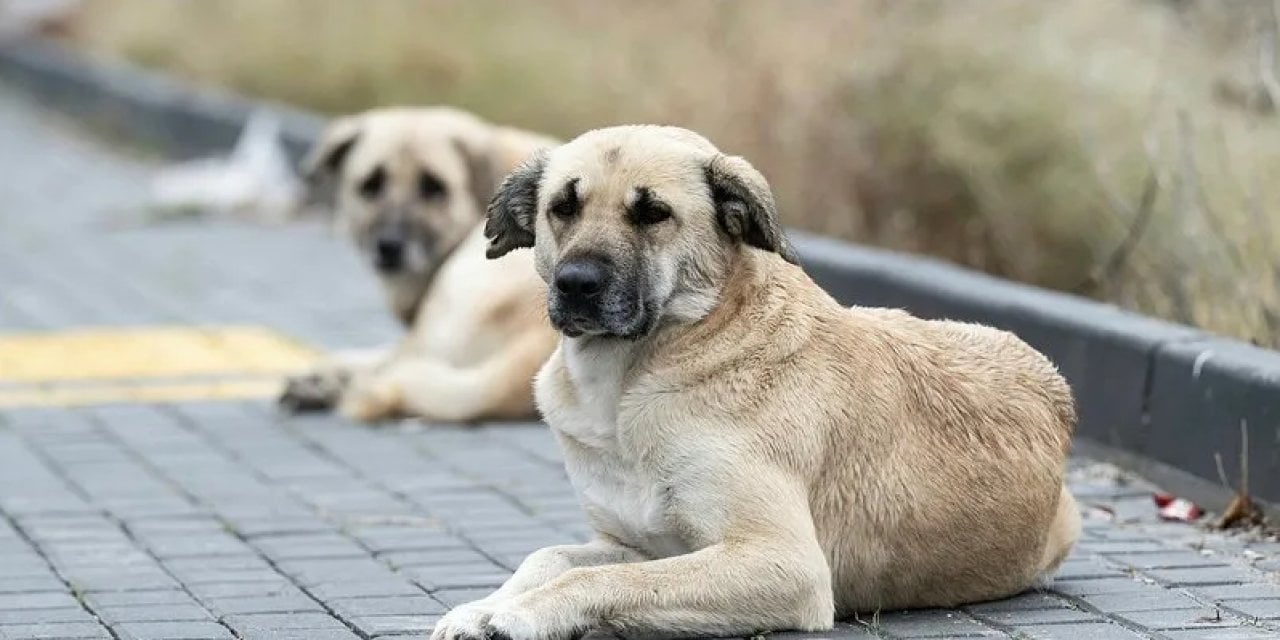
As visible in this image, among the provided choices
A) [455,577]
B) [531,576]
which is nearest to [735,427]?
[531,576]

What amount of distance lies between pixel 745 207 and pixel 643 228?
247 millimetres

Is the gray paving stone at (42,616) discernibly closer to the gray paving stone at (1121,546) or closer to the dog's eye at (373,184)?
the gray paving stone at (1121,546)

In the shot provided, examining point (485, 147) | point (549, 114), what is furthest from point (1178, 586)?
point (549, 114)

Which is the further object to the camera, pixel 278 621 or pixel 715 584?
pixel 278 621

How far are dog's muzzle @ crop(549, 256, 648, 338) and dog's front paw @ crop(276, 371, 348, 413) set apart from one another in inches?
149

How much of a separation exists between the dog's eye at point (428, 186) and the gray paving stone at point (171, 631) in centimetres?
403

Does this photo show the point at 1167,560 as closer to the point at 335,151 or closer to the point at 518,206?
the point at 518,206

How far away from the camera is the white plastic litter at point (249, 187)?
612 inches

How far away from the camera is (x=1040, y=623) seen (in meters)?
5.87

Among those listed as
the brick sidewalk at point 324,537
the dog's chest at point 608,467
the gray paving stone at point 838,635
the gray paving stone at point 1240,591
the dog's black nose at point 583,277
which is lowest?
the brick sidewalk at point 324,537

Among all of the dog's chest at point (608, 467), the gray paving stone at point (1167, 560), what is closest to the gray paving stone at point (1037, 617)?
the gray paving stone at point (1167, 560)

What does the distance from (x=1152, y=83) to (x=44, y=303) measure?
5447mm

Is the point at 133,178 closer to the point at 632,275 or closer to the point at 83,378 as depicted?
the point at 83,378

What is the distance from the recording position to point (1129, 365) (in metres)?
7.81
